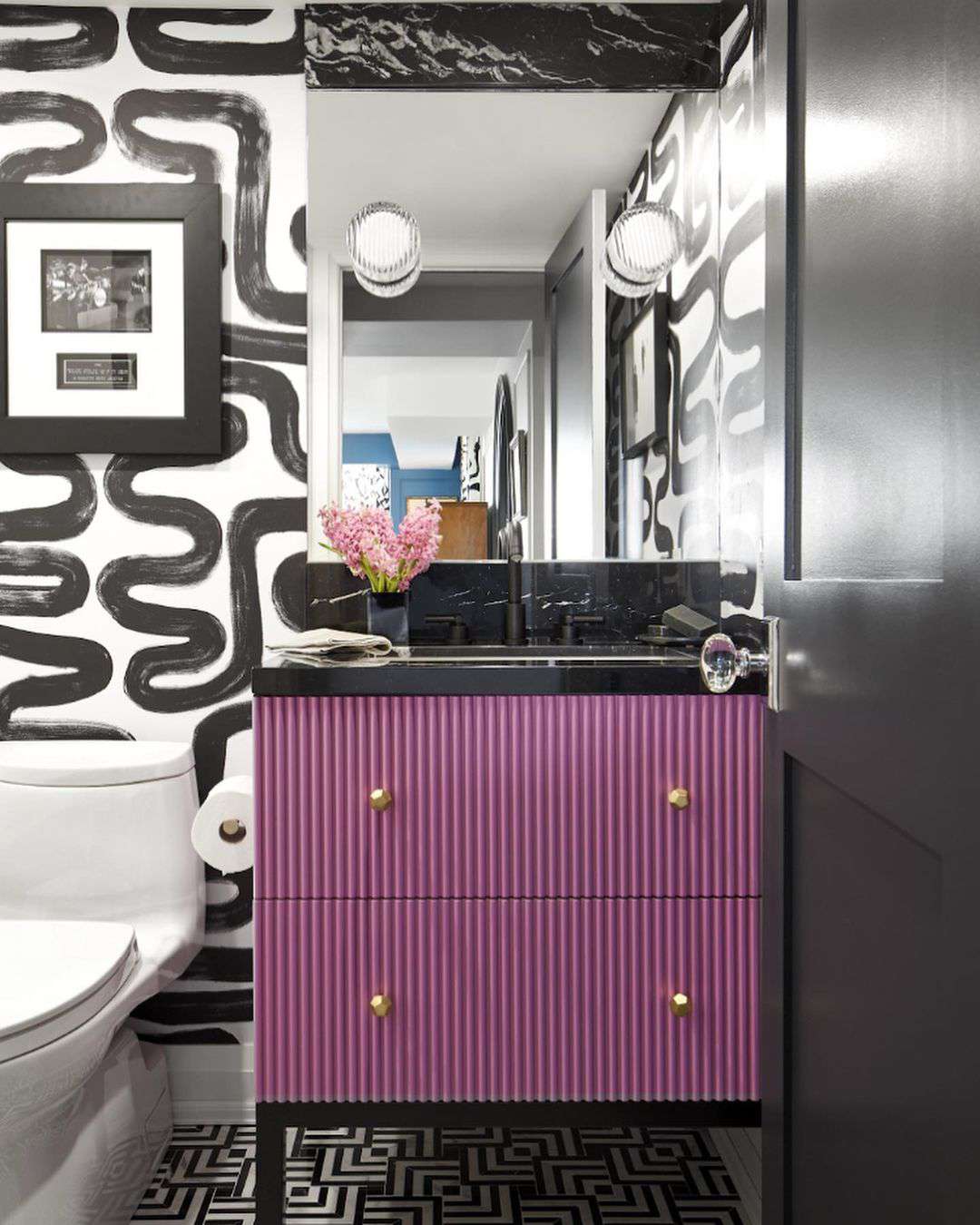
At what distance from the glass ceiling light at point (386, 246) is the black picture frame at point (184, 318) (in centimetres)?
28

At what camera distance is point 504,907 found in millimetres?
1447

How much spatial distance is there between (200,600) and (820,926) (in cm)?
148

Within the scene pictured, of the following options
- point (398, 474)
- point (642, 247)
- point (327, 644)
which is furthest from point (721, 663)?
point (642, 247)

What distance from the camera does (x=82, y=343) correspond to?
1.99 metres

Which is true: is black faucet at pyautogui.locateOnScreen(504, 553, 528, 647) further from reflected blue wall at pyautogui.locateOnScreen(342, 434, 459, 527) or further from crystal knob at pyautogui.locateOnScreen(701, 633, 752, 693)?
crystal knob at pyautogui.locateOnScreen(701, 633, 752, 693)

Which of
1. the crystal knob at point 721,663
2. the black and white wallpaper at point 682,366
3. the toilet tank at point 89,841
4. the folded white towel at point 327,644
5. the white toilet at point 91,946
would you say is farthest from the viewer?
the black and white wallpaper at point 682,366

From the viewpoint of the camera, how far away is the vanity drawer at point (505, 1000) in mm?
1443

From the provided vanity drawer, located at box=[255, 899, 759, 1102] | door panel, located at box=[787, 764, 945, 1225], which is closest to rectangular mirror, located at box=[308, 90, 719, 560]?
vanity drawer, located at box=[255, 899, 759, 1102]

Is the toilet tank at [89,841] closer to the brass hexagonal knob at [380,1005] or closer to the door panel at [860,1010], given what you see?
the brass hexagonal knob at [380,1005]

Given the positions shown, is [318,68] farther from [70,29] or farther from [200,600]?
[200,600]

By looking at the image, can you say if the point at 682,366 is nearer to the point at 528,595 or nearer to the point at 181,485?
the point at 528,595

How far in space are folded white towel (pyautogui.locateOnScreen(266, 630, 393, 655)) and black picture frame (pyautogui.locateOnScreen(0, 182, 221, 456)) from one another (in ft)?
1.92

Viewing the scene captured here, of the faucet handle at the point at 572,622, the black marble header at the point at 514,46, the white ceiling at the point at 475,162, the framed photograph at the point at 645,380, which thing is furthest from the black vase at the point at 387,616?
the black marble header at the point at 514,46

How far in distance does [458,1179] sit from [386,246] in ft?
5.92
